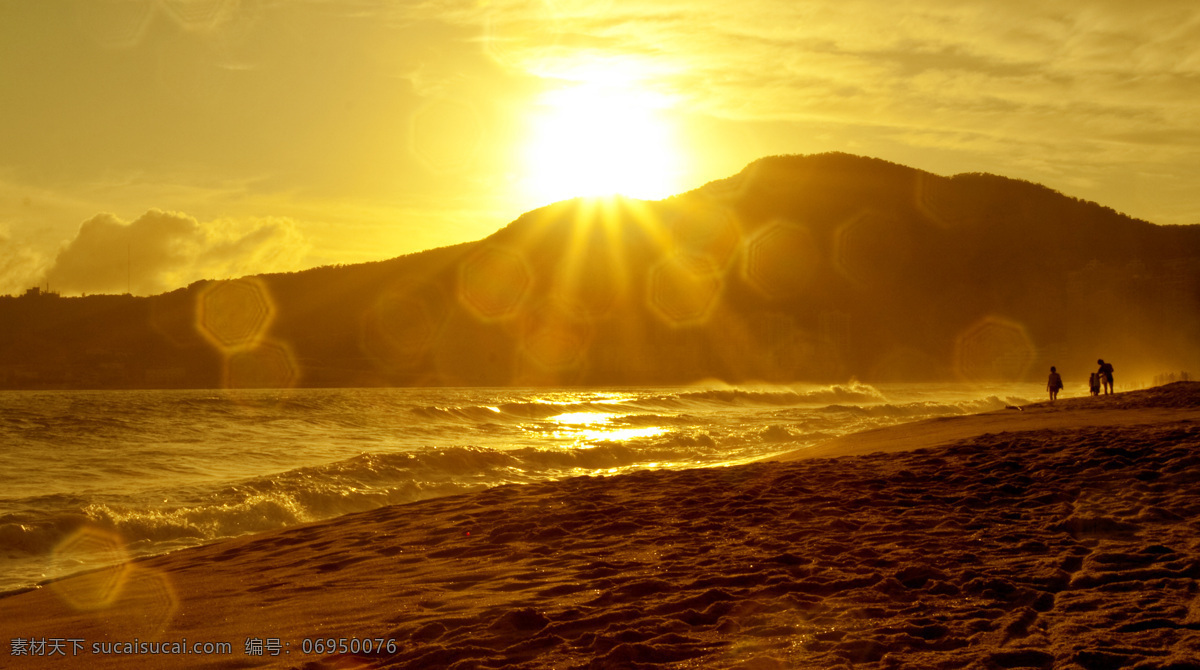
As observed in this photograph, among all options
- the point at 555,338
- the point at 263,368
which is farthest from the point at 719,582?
the point at 263,368

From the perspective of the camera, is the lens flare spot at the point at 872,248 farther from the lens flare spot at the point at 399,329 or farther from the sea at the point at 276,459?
the sea at the point at 276,459

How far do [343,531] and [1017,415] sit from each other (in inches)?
553

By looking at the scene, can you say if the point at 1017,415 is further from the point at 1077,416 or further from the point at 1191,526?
the point at 1191,526

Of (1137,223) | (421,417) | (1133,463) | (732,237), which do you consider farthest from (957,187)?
(1133,463)

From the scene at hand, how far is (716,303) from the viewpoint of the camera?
100000 mm

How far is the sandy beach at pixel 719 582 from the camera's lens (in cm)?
408

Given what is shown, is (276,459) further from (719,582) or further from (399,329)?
(399,329)

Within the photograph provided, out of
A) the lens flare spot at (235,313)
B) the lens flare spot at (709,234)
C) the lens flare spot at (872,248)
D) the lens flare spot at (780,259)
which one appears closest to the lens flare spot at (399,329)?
the lens flare spot at (235,313)

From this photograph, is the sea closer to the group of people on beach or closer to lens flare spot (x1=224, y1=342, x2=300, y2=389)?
the group of people on beach

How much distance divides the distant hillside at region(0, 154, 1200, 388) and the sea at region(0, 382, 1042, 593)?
54.6m

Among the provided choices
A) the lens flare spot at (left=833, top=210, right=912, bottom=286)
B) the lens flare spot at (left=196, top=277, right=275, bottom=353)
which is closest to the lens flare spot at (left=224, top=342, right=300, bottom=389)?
the lens flare spot at (left=196, top=277, right=275, bottom=353)

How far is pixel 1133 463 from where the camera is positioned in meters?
7.96

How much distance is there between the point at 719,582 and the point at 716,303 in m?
95.7

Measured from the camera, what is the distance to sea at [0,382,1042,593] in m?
9.58
